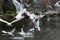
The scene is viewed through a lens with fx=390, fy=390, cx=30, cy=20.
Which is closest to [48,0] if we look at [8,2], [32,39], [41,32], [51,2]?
[51,2]

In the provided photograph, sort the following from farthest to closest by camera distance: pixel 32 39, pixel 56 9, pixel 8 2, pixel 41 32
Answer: pixel 56 9
pixel 8 2
pixel 41 32
pixel 32 39

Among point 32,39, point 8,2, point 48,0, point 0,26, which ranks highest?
point 48,0

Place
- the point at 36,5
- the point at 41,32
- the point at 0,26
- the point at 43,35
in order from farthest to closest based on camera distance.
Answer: the point at 36,5 → the point at 0,26 → the point at 41,32 → the point at 43,35

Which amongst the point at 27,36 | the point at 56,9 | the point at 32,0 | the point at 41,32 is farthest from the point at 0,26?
the point at 32,0

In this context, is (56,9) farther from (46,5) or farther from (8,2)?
(8,2)

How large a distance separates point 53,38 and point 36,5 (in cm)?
Answer: 2602

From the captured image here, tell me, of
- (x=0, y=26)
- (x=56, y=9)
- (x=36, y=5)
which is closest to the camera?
(x=0, y=26)

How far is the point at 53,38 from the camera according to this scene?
20.2 metres

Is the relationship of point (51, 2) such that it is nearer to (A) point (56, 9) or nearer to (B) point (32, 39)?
(A) point (56, 9)

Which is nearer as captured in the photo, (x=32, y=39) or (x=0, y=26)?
(x=32, y=39)

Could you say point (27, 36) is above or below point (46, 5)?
below

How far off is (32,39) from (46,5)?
82.4 ft

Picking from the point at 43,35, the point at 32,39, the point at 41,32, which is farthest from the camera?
the point at 41,32

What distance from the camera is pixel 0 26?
2709 centimetres
